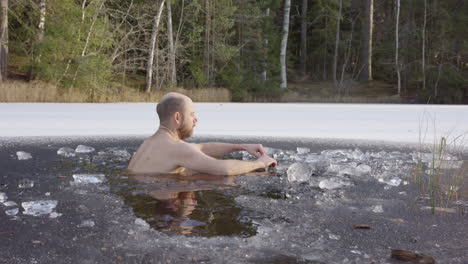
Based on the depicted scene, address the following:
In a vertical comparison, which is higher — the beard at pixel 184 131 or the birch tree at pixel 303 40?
the birch tree at pixel 303 40

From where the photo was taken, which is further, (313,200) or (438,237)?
(313,200)

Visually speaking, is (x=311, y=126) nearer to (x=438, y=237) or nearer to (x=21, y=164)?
(x=21, y=164)

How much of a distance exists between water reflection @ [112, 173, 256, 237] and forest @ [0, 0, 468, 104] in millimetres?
12220

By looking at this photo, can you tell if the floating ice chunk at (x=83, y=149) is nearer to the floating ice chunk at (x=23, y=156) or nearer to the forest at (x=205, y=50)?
the floating ice chunk at (x=23, y=156)

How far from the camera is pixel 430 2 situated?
2856 cm

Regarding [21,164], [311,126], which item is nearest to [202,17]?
[311,126]

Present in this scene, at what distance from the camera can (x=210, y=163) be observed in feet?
12.6

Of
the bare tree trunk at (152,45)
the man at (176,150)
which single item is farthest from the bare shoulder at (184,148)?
the bare tree trunk at (152,45)

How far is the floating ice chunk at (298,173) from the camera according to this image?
374 centimetres

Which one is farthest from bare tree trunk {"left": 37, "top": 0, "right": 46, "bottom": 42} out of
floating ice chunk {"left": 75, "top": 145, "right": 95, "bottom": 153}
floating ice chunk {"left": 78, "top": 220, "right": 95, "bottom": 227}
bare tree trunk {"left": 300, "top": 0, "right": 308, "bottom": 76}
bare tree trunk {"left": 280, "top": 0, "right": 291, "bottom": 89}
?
bare tree trunk {"left": 300, "top": 0, "right": 308, "bottom": 76}

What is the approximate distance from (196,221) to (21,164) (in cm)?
254

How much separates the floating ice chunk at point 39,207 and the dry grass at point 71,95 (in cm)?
1233

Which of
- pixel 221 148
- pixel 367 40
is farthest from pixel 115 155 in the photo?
pixel 367 40

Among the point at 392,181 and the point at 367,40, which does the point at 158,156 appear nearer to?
the point at 392,181
